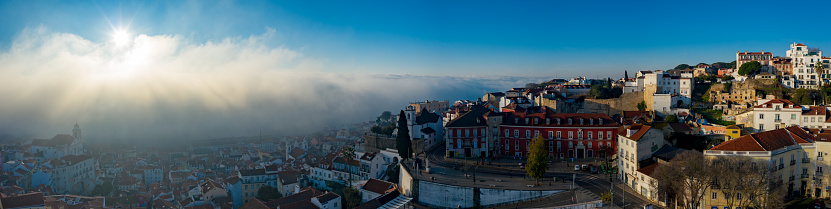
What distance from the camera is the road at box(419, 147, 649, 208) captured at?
3171 centimetres

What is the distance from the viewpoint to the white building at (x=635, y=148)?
113 ft

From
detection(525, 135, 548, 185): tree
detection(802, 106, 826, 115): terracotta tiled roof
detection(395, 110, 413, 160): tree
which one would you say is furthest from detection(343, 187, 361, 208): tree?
detection(802, 106, 826, 115): terracotta tiled roof

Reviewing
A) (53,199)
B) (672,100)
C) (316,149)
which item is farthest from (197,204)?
(672,100)

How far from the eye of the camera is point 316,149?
9175cm

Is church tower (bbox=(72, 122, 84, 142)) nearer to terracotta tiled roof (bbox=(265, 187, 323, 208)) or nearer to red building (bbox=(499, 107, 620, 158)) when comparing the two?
terracotta tiled roof (bbox=(265, 187, 323, 208))

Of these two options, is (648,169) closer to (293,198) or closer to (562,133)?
(562,133)

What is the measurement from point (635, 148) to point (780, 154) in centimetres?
852

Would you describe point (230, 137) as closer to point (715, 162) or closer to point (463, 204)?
point (463, 204)

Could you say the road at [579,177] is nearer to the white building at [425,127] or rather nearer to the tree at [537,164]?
the tree at [537,164]

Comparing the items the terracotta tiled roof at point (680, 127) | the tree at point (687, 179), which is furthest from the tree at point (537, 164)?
the terracotta tiled roof at point (680, 127)

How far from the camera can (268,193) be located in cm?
5294

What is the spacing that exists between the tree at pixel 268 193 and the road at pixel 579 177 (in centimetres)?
1784

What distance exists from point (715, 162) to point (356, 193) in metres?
28.6

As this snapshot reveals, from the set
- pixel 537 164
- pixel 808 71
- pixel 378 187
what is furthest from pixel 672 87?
pixel 378 187
